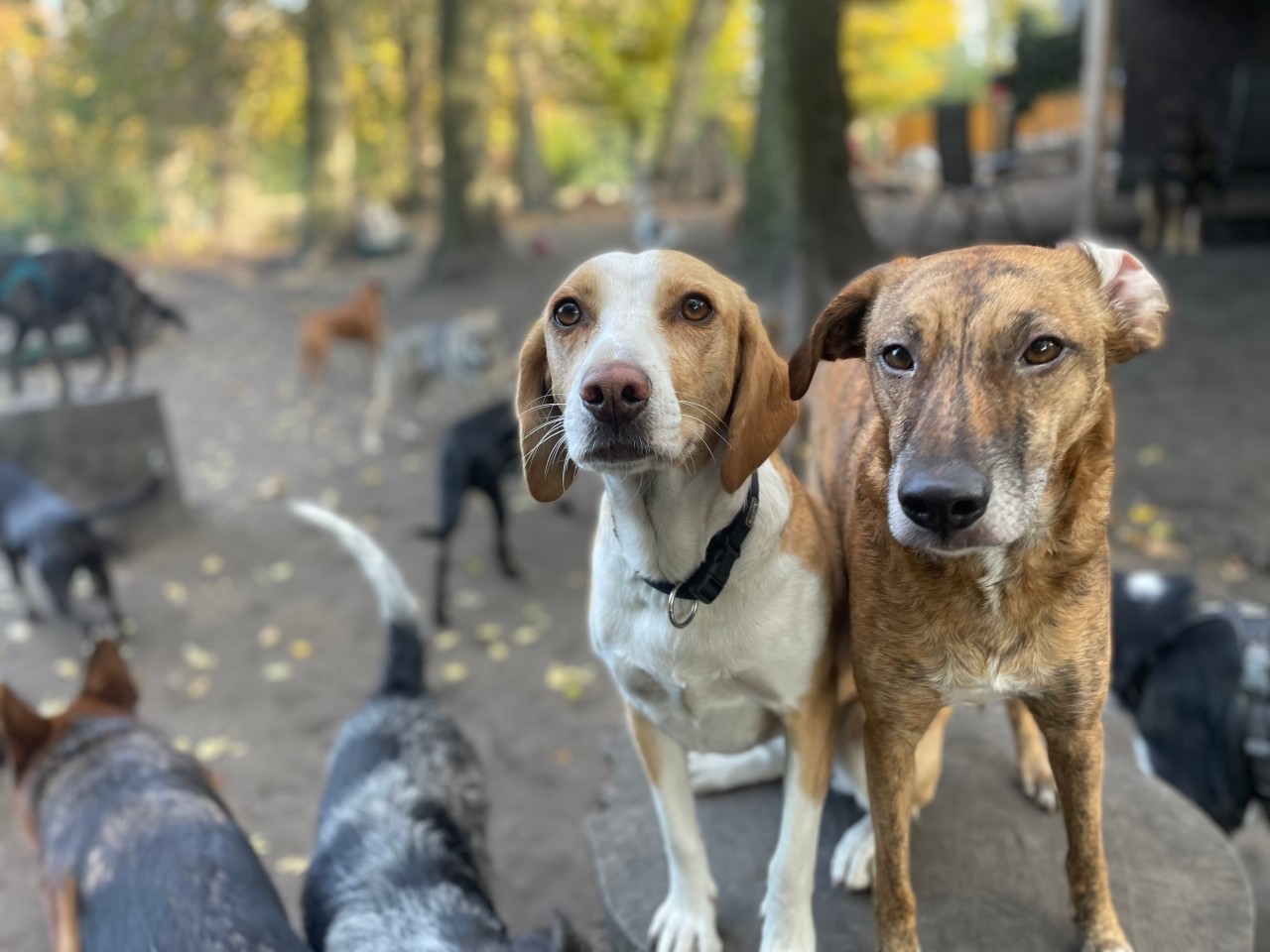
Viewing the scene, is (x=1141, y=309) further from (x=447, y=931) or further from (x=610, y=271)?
A: (x=447, y=931)

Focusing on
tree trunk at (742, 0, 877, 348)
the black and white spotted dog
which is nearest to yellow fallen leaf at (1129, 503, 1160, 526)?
tree trunk at (742, 0, 877, 348)

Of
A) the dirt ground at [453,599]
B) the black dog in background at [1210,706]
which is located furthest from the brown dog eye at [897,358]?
the dirt ground at [453,599]

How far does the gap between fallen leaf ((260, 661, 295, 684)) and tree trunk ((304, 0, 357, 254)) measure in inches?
541

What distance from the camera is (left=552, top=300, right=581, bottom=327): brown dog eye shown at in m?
2.05

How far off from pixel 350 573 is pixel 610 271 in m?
5.63

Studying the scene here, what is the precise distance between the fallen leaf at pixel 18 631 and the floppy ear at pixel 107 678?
339 cm

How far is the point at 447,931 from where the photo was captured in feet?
8.35

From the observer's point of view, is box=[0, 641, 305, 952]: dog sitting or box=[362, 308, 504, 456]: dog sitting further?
box=[362, 308, 504, 456]: dog sitting

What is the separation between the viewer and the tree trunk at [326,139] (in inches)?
675

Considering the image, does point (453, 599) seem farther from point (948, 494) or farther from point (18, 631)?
point (948, 494)

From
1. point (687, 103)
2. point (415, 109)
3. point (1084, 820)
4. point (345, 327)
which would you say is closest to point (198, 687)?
point (1084, 820)

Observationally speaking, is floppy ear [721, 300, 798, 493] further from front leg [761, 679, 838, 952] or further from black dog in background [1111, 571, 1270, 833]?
black dog in background [1111, 571, 1270, 833]

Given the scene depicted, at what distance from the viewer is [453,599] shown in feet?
22.1

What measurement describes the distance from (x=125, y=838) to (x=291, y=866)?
4.58 ft
